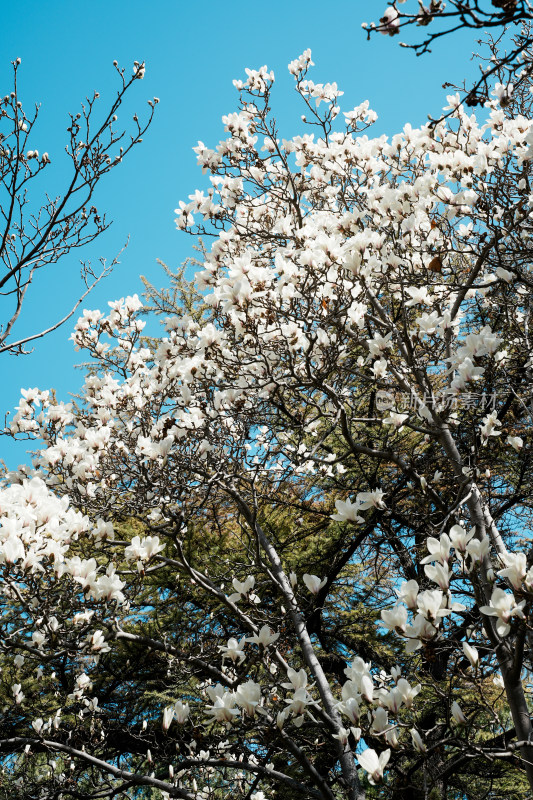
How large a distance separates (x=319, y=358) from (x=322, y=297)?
19.8 inches

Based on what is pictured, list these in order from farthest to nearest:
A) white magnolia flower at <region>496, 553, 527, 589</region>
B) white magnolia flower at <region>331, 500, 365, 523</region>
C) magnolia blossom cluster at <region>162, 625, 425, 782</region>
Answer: white magnolia flower at <region>331, 500, 365, 523</region> → magnolia blossom cluster at <region>162, 625, 425, 782</region> → white magnolia flower at <region>496, 553, 527, 589</region>

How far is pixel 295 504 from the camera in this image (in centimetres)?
503

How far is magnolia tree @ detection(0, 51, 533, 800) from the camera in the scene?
9.61ft

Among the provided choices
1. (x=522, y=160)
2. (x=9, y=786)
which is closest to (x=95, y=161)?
(x=522, y=160)

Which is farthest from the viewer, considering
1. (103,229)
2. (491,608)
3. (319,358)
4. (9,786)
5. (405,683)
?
(9,786)

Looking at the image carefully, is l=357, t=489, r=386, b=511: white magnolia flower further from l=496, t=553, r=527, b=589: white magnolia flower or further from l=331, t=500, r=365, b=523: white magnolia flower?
l=496, t=553, r=527, b=589: white magnolia flower

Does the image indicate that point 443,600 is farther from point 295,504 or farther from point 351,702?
point 295,504

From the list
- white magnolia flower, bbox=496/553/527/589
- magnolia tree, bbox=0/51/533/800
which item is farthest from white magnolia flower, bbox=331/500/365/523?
white magnolia flower, bbox=496/553/527/589

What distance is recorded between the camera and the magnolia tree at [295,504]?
9.61 ft

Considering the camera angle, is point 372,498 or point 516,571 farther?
point 372,498

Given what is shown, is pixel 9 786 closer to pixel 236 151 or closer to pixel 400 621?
pixel 400 621

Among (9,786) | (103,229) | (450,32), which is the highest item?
(103,229)

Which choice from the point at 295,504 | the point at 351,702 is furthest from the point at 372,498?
the point at 295,504

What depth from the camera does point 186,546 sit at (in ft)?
18.6
